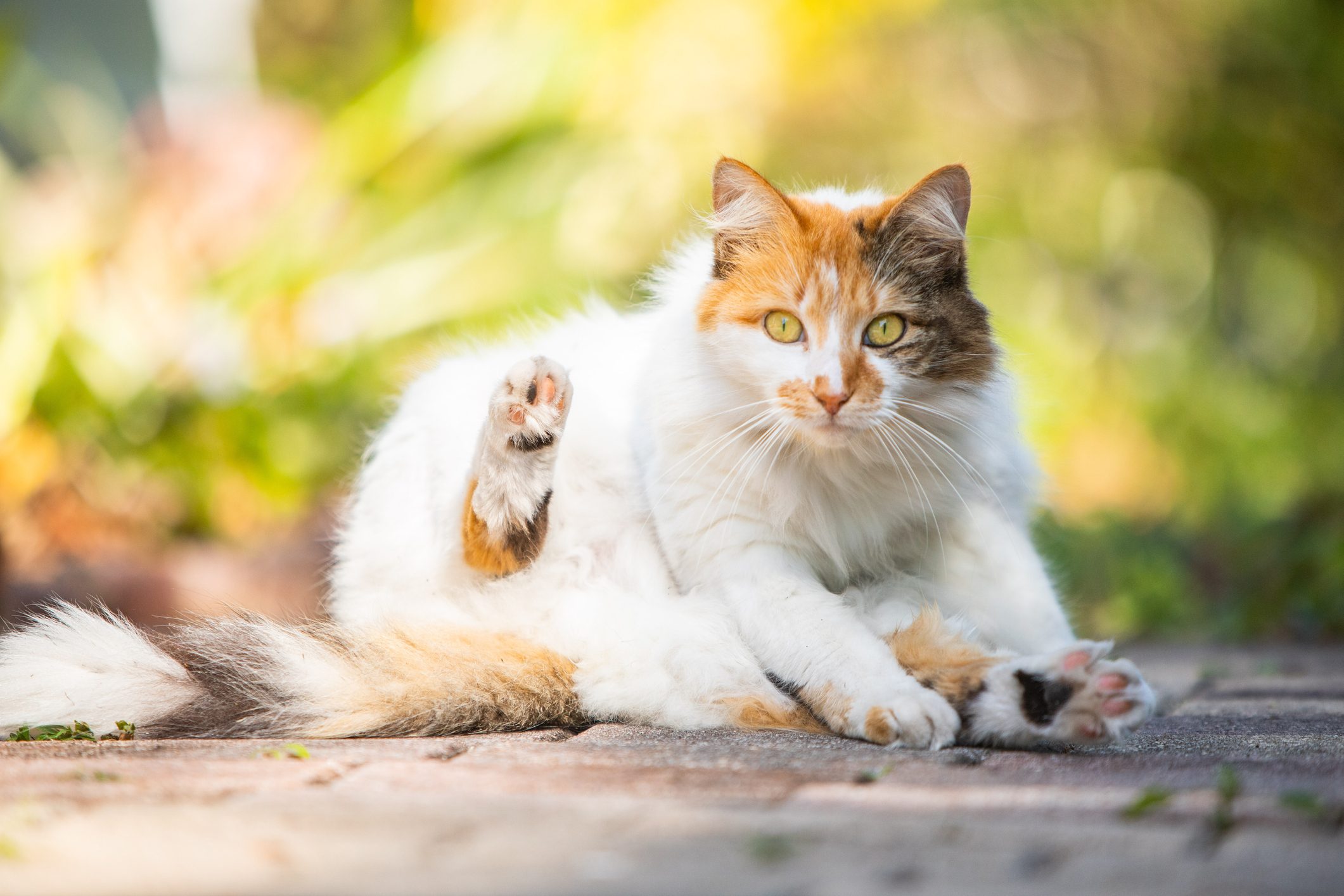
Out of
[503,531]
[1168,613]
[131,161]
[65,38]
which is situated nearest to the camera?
[503,531]

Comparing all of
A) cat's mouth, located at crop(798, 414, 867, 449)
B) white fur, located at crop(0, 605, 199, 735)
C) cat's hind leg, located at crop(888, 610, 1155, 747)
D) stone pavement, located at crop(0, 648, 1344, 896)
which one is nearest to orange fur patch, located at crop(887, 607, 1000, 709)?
cat's hind leg, located at crop(888, 610, 1155, 747)

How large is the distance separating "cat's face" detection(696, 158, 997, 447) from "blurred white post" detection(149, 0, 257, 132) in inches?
208

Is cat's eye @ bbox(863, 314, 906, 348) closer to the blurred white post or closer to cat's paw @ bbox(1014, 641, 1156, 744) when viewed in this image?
cat's paw @ bbox(1014, 641, 1156, 744)

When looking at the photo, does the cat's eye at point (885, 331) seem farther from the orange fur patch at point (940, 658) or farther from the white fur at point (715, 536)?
the orange fur patch at point (940, 658)

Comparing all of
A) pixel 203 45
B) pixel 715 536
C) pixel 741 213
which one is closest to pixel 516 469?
pixel 715 536

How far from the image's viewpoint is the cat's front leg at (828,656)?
1844 mm

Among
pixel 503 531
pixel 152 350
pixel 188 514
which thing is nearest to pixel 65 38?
pixel 152 350

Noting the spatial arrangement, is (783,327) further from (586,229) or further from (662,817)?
(586,229)

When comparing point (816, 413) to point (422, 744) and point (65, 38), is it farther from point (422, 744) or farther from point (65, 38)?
point (65, 38)

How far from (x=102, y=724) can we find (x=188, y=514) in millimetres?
2827

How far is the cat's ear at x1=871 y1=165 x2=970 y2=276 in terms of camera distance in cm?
225

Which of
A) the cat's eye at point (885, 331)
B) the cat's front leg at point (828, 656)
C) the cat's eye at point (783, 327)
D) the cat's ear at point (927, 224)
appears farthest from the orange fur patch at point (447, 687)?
the cat's ear at point (927, 224)

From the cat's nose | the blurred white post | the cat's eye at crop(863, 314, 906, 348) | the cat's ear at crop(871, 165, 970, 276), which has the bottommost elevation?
the cat's nose

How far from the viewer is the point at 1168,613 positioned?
14.1ft
